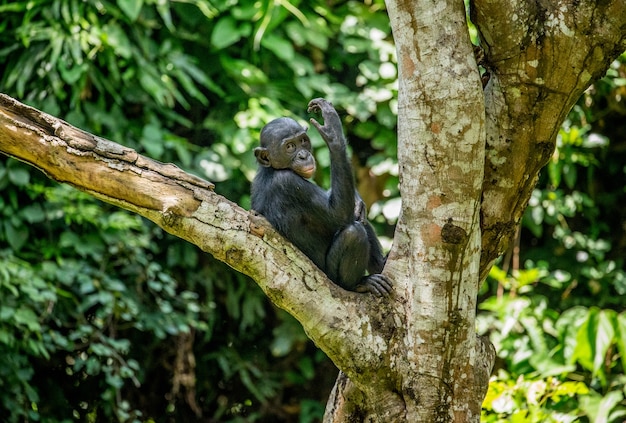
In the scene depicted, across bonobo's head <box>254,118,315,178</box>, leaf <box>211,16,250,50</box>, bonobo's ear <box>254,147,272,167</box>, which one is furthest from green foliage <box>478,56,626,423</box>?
leaf <box>211,16,250,50</box>

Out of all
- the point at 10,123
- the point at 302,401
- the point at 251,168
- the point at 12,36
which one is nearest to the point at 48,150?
the point at 10,123

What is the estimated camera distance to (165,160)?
596 centimetres

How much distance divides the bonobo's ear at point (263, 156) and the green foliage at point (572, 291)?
1793 millimetres

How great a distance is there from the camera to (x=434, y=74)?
280 cm

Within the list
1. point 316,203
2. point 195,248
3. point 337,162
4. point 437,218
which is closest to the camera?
point 437,218

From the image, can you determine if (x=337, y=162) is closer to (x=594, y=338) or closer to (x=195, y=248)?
(x=594, y=338)

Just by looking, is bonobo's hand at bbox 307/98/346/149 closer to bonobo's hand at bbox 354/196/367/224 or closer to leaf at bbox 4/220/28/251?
bonobo's hand at bbox 354/196/367/224

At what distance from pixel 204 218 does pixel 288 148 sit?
116cm

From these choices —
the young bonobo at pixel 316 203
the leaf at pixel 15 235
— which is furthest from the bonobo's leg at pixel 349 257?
the leaf at pixel 15 235

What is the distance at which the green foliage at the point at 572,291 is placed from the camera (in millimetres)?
4590

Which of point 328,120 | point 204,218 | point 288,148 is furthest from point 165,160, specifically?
point 204,218

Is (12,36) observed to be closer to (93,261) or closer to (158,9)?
(158,9)

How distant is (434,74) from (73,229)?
152 inches

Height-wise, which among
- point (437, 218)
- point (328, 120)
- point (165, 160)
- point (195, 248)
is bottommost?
point (437, 218)
